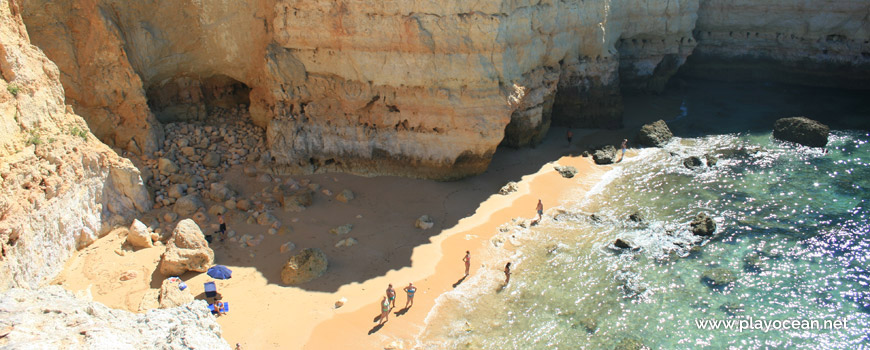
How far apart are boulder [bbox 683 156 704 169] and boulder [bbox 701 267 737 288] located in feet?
24.0

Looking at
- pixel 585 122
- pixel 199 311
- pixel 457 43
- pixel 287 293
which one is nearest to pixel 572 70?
pixel 585 122

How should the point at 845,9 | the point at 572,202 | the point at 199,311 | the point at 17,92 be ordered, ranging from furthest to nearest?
the point at 845,9, the point at 572,202, the point at 17,92, the point at 199,311

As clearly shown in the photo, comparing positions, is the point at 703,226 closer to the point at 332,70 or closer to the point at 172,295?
the point at 332,70

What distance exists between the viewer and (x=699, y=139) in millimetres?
24953

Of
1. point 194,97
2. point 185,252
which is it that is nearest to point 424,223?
point 185,252

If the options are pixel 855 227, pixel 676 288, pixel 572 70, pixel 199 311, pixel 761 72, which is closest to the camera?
pixel 199 311

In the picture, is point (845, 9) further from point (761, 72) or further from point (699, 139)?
point (699, 139)

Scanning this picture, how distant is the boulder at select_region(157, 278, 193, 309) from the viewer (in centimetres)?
1301

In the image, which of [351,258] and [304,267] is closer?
[304,267]

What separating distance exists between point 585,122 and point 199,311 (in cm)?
1993

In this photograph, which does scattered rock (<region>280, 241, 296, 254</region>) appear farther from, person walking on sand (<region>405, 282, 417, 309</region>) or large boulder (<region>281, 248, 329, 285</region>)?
person walking on sand (<region>405, 282, 417, 309</region>)

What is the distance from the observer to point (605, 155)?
2291cm

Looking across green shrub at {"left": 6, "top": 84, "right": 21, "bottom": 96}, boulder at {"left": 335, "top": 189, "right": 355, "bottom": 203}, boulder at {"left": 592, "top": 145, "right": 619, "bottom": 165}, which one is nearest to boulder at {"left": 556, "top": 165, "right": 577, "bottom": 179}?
boulder at {"left": 592, "top": 145, "right": 619, "bottom": 165}

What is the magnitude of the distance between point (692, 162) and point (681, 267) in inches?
302
